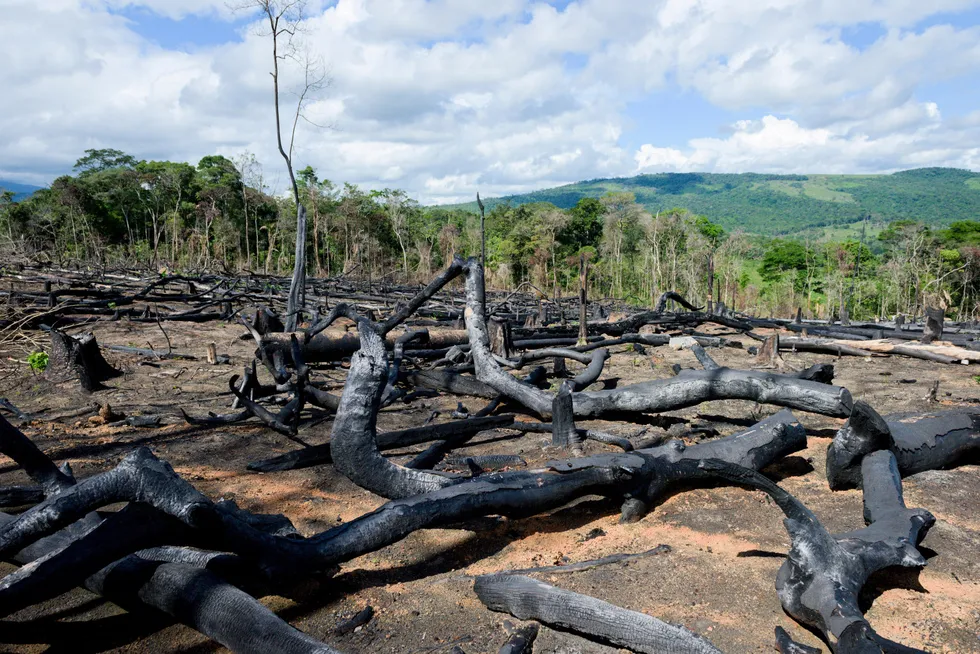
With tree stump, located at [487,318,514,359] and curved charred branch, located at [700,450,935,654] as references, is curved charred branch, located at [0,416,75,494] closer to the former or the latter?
curved charred branch, located at [700,450,935,654]

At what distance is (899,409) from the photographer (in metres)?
6.00

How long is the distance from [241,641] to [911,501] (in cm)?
385

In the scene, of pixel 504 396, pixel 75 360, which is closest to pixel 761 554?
pixel 504 396

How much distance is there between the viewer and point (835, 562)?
7.70 feet

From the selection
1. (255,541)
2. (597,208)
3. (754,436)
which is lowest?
(754,436)

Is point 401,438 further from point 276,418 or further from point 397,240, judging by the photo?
point 397,240

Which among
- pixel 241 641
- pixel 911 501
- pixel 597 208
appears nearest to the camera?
pixel 241 641

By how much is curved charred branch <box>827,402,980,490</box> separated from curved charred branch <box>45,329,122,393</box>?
7.36 m

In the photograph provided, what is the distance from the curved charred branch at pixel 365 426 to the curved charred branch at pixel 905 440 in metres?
2.45

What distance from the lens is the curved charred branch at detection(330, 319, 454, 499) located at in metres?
3.15

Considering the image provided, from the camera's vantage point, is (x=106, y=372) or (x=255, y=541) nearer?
(x=255, y=541)

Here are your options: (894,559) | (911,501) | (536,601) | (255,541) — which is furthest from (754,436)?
(255,541)

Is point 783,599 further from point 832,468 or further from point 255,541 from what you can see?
point 255,541

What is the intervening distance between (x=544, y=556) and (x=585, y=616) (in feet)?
2.66
